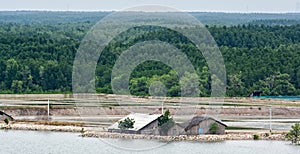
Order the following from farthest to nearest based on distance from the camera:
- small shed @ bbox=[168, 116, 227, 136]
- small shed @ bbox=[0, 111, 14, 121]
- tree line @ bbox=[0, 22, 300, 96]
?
tree line @ bbox=[0, 22, 300, 96] < small shed @ bbox=[0, 111, 14, 121] < small shed @ bbox=[168, 116, 227, 136]

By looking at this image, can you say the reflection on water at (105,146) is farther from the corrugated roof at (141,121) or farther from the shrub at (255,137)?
the corrugated roof at (141,121)

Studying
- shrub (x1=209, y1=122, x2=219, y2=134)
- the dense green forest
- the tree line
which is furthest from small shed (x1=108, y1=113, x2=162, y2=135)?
the dense green forest

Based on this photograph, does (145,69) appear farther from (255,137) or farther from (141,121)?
(255,137)

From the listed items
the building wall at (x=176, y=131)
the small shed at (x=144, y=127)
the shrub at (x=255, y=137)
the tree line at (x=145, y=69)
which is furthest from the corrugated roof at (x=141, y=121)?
the tree line at (x=145, y=69)

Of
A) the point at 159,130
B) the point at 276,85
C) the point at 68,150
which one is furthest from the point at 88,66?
the point at 68,150

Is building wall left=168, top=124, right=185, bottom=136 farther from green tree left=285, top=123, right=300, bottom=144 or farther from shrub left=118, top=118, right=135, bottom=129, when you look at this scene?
green tree left=285, top=123, right=300, bottom=144

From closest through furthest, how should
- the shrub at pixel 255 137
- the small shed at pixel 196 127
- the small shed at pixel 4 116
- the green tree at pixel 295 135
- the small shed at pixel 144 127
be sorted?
1. the green tree at pixel 295 135
2. the shrub at pixel 255 137
3. the small shed at pixel 144 127
4. the small shed at pixel 196 127
5. the small shed at pixel 4 116
